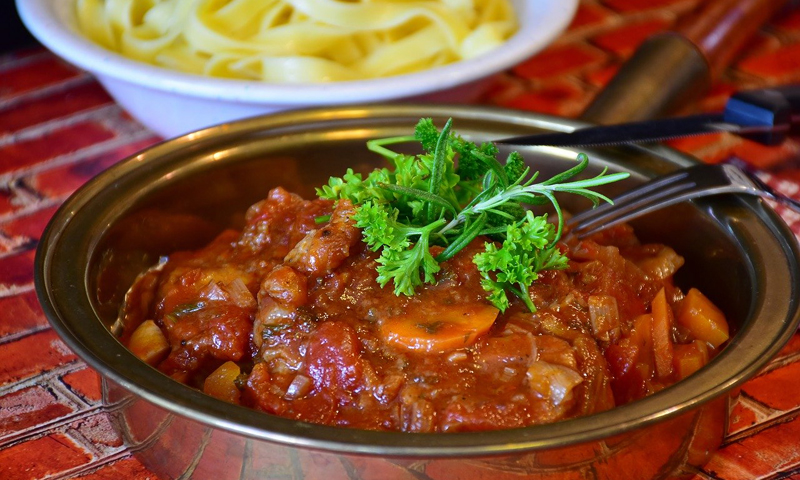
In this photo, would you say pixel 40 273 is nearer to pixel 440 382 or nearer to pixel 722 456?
pixel 440 382

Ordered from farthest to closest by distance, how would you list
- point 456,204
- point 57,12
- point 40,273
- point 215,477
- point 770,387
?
point 57,12
point 770,387
point 456,204
point 40,273
point 215,477

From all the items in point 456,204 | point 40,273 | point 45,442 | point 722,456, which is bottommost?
point 45,442

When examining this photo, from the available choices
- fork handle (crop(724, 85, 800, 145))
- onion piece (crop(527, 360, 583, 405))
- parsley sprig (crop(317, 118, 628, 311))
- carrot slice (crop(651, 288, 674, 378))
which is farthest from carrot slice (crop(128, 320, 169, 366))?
fork handle (crop(724, 85, 800, 145))

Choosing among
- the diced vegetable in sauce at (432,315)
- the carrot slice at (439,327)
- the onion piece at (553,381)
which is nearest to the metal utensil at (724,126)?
the diced vegetable in sauce at (432,315)

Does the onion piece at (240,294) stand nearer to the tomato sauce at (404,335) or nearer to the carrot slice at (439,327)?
the tomato sauce at (404,335)

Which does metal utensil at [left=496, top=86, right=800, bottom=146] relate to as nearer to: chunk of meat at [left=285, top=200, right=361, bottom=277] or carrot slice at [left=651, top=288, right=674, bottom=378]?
carrot slice at [left=651, top=288, right=674, bottom=378]

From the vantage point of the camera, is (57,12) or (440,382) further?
(57,12)

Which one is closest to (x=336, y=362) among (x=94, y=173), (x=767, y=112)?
(x=767, y=112)

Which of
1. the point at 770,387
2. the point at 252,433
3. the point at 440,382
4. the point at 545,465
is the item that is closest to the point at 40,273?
the point at 252,433
